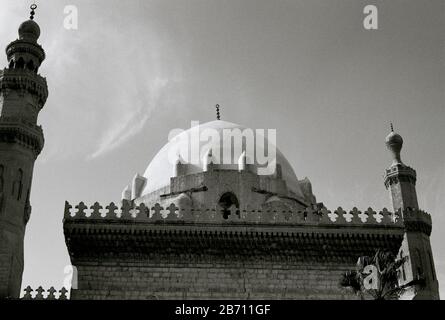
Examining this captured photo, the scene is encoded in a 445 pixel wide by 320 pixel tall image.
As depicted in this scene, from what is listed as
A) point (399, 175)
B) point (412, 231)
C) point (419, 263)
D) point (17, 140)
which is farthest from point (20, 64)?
point (419, 263)

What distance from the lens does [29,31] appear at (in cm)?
1811

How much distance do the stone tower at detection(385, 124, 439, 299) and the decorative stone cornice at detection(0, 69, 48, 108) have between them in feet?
39.0

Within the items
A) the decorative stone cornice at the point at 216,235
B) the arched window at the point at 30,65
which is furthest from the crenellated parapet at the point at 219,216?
the arched window at the point at 30,65

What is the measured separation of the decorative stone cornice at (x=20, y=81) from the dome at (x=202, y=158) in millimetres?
5367

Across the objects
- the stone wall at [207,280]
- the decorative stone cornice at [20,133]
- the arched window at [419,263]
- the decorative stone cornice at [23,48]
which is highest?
the decorative stone cornice at [23,48]

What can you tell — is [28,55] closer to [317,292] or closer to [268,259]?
[268,259]

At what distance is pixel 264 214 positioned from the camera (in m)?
16.3

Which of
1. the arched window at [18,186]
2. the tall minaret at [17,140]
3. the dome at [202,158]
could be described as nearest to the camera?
the tall minaret at [17,140]

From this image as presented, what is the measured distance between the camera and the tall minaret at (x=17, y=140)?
1500cm

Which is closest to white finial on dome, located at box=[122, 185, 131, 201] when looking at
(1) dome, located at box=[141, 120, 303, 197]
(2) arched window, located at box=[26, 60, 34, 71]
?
(1) dome, located at box=[141, 120, 303, 197]

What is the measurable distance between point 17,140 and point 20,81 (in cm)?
195

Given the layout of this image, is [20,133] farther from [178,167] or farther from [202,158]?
[202,158]

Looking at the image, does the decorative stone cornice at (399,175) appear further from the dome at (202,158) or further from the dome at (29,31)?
the dome at (29,31)

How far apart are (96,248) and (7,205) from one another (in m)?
2.62
